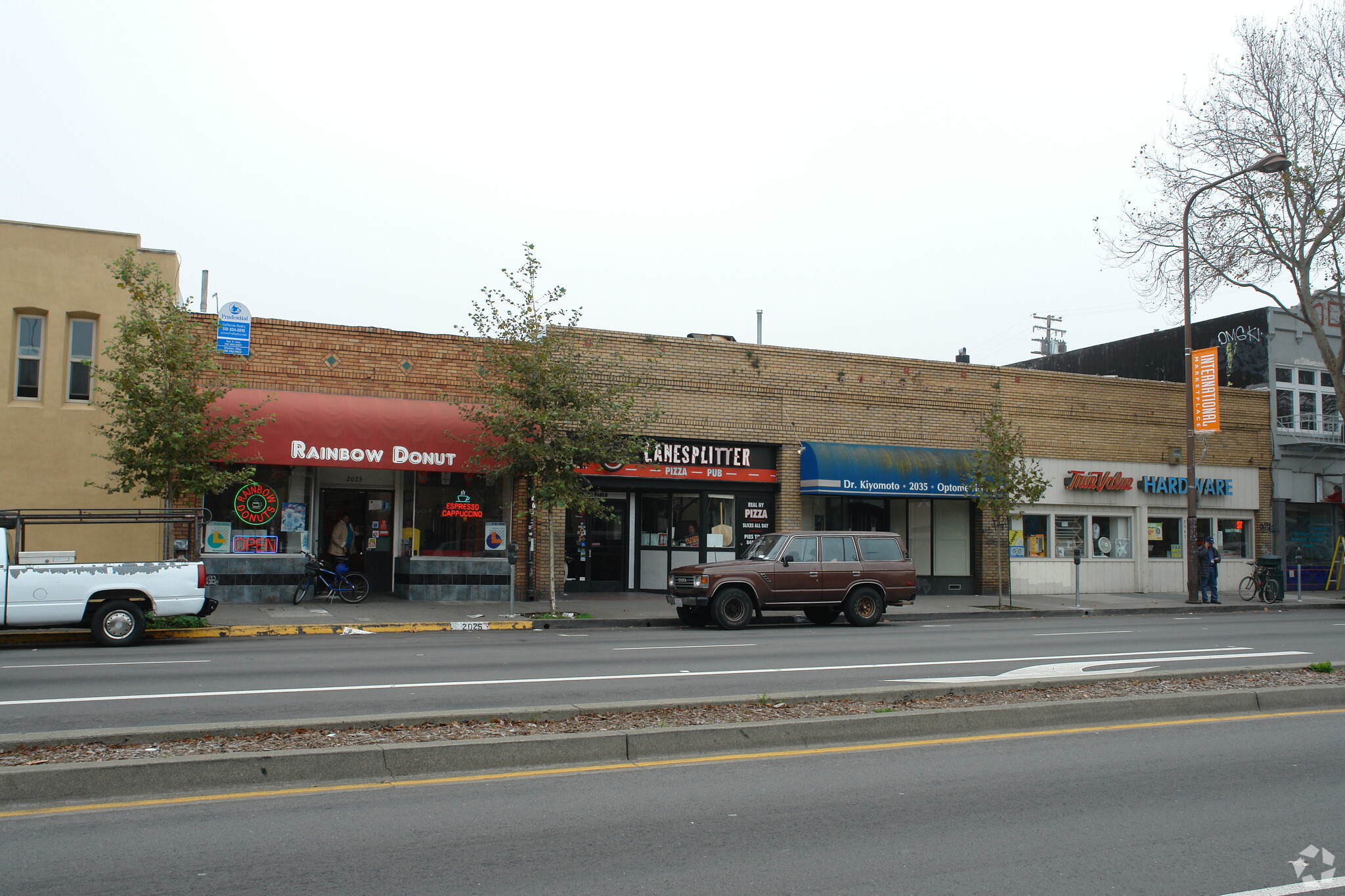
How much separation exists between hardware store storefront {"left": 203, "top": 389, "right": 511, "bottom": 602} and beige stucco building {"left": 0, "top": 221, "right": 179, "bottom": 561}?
1.80 meters

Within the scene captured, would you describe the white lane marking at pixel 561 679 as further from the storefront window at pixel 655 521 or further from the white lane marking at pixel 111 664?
the storefront window at pixel 655 521

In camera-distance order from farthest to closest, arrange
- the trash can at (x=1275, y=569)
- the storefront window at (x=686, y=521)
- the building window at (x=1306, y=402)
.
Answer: the building window at (x=1306, y=402), the trash can at (x=1275, y=569), the storefront window at (x=686, y=521)

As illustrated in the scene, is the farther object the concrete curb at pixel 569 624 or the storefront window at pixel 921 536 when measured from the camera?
the storefront window at pixel 921 536

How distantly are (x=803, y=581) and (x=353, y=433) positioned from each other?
9.13 m

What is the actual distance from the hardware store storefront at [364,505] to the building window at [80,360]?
10.1 feet

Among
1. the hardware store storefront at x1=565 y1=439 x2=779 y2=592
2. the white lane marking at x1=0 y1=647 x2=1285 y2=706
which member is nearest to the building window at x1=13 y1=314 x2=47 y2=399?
the hardware store storefront at x1=565 y1=439 x2=779 y2=592

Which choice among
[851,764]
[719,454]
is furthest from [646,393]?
[851,764]

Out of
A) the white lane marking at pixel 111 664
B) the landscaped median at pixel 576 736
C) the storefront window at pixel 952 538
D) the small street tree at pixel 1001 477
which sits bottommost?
the white lane marking at pixel 111 664

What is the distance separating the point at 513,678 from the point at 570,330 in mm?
11574

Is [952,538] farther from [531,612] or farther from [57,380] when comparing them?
[57,380]

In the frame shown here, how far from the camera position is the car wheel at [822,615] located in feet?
65.1

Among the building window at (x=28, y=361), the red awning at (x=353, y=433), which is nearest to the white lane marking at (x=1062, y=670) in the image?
the red awning at (x=353, y=433)

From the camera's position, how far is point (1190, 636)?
16672 mm

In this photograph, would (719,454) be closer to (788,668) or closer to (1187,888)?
(788,668)
